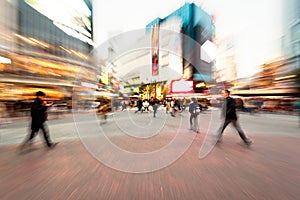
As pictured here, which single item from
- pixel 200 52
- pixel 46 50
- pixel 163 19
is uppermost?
pixel 46 50

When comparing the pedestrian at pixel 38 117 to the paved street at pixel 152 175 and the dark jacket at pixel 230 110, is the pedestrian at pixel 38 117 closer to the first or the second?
the paved street at pixel 152 175

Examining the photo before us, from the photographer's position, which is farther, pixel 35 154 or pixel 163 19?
pixel 35 154

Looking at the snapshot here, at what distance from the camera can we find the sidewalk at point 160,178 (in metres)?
2.61

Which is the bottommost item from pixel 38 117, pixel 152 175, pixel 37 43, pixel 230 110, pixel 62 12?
pixel 152 175

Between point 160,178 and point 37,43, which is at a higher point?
point 37,43

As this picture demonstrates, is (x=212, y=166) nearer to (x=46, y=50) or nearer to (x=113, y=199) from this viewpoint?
(x=113, y=199)

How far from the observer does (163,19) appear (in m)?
3.39

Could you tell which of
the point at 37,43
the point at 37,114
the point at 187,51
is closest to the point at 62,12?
the point at 37,43

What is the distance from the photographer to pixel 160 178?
319cm

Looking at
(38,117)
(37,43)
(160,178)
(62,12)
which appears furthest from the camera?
(62,12)

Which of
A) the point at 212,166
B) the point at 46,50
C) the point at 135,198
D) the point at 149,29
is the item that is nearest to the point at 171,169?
the point at 212,166

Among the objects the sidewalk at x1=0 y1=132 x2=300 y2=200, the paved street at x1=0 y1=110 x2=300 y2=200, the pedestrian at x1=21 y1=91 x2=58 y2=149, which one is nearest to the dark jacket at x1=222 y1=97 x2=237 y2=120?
the paved street at x1=0 y1=110 x2=300 y2=200

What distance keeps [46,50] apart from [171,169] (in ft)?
103

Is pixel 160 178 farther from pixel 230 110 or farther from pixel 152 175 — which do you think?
pixel 230 110
